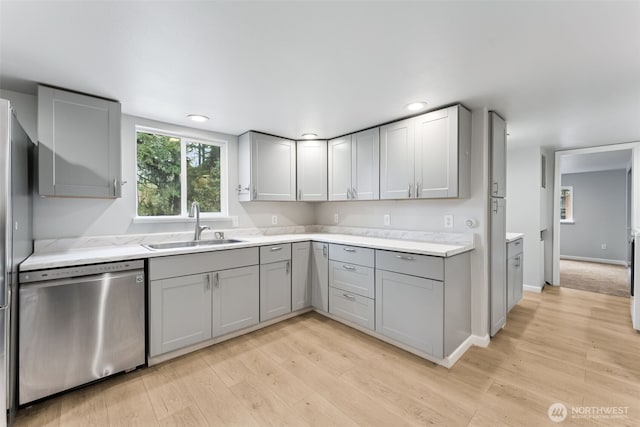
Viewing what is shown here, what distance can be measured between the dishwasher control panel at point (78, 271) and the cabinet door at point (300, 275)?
1464 mm

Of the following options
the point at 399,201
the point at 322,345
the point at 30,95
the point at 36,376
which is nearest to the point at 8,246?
the point at 36,376

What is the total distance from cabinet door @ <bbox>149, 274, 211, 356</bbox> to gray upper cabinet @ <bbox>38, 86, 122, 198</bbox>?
916mm

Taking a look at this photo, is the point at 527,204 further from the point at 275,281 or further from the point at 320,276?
the point at 275,281

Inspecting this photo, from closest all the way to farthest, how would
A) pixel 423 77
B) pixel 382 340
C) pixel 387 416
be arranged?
1. pixel 387 416
2. pixel 423 77
3. pixel 382 340

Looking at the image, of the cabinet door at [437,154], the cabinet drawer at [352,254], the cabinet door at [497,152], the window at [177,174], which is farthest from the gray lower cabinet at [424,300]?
the window at [177,174]

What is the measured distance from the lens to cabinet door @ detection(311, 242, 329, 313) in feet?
10.0

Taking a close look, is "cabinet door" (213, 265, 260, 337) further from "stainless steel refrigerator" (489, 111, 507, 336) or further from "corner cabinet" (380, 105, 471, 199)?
"stainless steel refrigerator" (489, 111, 507, 336)

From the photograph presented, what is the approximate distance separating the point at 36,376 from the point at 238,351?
1.27 metres

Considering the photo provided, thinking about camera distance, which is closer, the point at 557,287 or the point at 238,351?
the point at 238,351

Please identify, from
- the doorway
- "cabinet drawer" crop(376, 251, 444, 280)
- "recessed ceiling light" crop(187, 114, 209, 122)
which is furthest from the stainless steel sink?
the doorway

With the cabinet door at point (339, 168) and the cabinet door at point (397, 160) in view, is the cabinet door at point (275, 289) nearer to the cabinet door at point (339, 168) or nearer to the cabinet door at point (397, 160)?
the cabinet door at point (339, 168)

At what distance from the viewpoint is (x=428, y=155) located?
8.34 feet

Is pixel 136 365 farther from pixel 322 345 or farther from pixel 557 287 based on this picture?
pixel 557 287

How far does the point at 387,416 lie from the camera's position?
1655 millimetres
